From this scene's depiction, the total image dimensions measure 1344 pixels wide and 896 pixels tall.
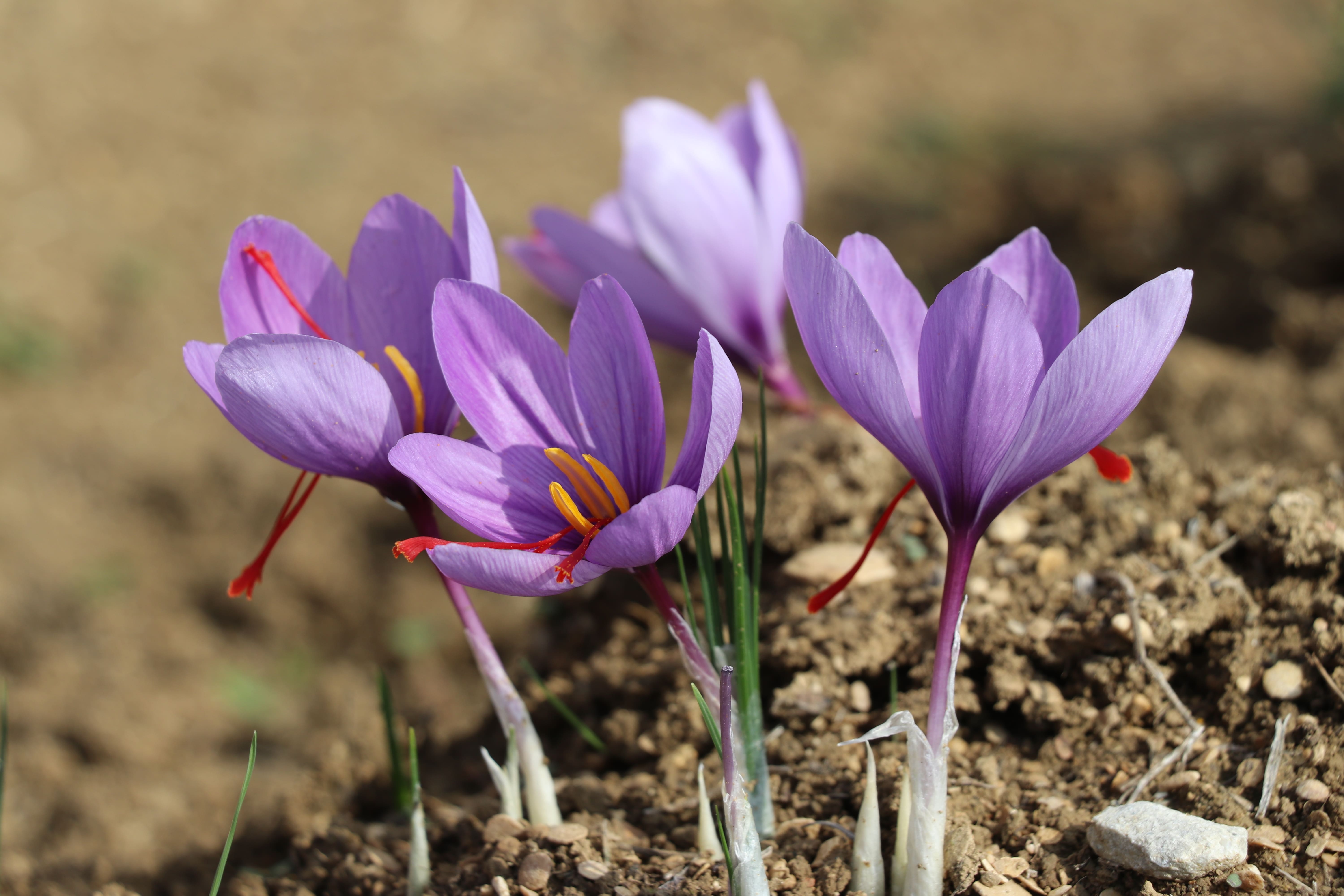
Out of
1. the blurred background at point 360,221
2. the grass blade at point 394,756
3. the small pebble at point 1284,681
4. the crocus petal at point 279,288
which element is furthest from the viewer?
the blurred background at point 360,221

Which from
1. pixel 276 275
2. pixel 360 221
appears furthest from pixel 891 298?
pixel 360 221

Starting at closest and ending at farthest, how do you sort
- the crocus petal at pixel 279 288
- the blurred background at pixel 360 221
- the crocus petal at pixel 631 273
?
1. the crocus petal at pixel 279 288
2. the crocus petal at pixel 631 273
3. the blurred background at pixel 360 221

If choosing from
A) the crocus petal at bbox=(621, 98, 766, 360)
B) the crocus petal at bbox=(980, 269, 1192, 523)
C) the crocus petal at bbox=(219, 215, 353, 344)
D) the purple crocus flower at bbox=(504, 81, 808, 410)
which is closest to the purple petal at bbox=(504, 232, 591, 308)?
the purple crocus flower at bbox=(504, 81, 808, 410)

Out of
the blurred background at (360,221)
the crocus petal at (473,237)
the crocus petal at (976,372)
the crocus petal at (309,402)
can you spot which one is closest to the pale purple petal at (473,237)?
the crocus petal at (473,237)

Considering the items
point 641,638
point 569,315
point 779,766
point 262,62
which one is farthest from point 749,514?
point 262,62

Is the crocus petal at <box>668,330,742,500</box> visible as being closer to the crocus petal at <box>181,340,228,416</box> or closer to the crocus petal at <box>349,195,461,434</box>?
the crocus petal at <box>349,195,461,434</box>

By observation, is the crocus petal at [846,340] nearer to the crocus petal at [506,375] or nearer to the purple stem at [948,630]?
the purple stem at [948,630]
